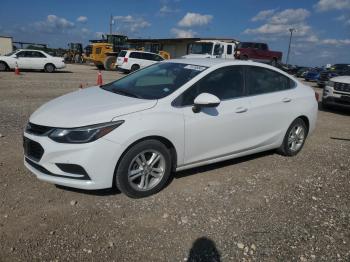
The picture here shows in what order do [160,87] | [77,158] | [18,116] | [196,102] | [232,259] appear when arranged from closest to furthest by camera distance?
1. [232,259]
2. [77,158]
3. [196,102]
4. [160,87]
5. [18,116]

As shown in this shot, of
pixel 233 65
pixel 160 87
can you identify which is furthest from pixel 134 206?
pixel 233 65

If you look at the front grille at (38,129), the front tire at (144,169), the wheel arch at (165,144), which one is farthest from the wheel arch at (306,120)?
the front grille at (38,129)

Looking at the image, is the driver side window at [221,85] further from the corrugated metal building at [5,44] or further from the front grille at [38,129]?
the corrugated metal building at [5,44]

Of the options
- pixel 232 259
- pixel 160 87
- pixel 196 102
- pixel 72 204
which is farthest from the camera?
pixel 160 87

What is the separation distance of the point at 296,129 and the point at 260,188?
1.77 m

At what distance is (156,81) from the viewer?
196 inches

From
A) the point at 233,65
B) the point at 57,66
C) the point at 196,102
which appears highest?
the point at 233,65

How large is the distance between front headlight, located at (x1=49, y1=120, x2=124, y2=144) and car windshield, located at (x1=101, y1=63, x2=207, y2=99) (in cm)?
87

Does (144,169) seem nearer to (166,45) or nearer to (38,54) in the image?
(38,54)

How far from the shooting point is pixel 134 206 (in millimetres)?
3932

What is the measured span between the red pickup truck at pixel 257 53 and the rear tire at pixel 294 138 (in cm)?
2312

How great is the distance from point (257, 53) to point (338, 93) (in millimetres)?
20483

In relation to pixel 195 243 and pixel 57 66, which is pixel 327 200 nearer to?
pixel 195 243

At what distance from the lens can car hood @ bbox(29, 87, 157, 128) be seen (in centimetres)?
375
